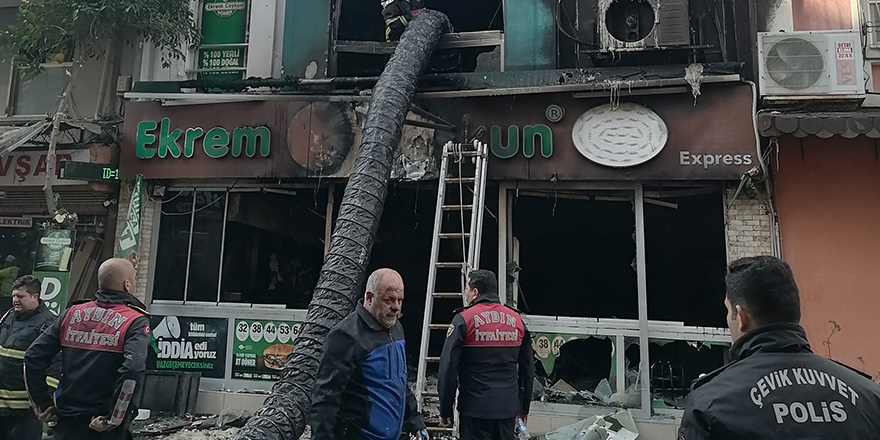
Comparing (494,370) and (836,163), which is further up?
(836,163)

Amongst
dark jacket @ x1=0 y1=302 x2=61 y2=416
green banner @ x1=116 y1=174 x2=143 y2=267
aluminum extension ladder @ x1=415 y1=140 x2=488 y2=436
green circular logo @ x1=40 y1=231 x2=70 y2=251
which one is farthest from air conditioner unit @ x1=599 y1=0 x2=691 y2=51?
green circular logo @ x1=40 y1=231 x2=70 y2=251

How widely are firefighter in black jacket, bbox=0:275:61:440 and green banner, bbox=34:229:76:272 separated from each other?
337cm

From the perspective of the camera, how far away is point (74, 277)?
8.87m

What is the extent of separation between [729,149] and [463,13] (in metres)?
4.83

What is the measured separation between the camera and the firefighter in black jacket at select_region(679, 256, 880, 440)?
1.77 m

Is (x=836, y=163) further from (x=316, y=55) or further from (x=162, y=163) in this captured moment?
(x=162, y=163)

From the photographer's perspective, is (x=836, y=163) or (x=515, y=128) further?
(x=515, y=128)

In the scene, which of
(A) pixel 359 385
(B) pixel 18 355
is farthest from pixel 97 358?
(A) pixel 359 385

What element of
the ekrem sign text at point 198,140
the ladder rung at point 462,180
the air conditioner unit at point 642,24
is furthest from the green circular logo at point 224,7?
the air conditioner unit at point 642,24

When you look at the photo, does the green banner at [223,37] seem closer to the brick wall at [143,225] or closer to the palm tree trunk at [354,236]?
the brick wall at [143,225]

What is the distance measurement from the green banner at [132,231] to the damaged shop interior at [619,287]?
200 inches

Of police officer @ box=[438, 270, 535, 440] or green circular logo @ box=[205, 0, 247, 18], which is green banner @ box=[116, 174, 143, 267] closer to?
green circular logo @ box=[205, 0, 247, 18]

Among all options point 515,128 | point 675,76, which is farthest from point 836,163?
point 515,128

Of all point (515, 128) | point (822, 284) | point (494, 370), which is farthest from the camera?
point (515, 128)
